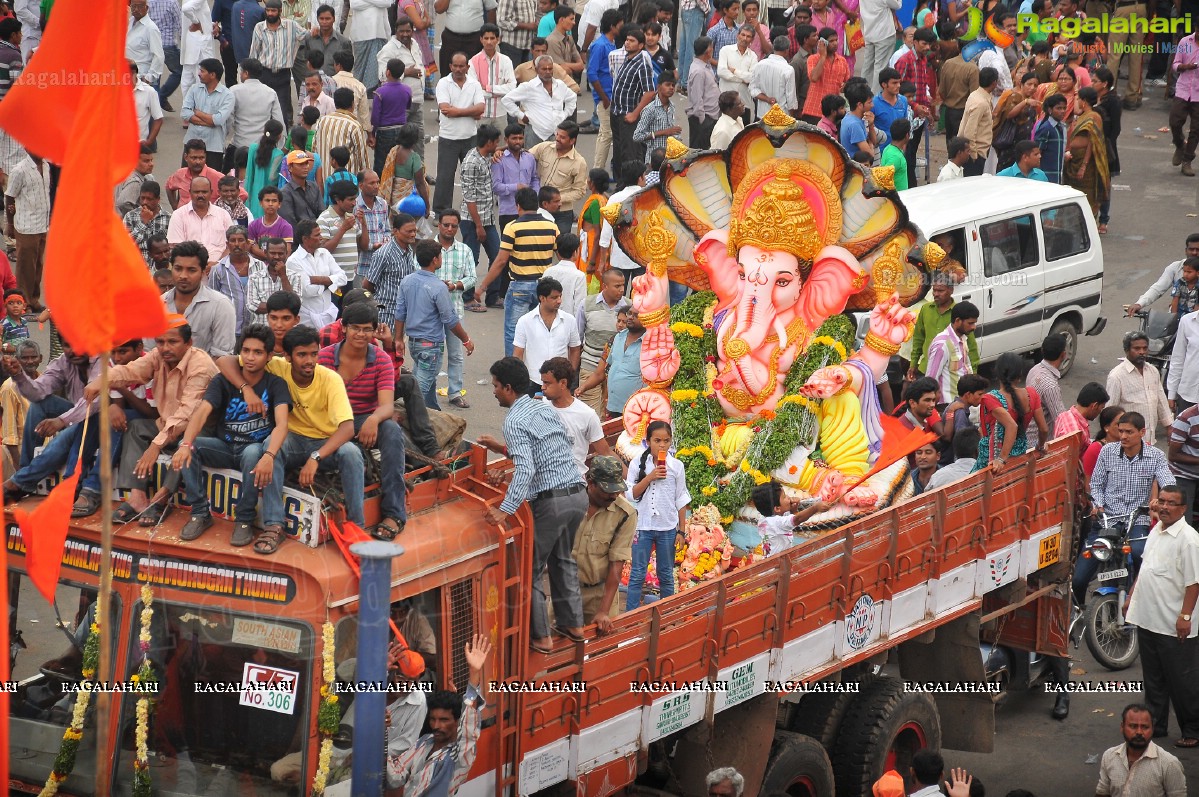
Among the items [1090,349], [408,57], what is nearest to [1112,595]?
[1090,349]

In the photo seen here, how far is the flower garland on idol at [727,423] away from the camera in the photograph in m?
11.2

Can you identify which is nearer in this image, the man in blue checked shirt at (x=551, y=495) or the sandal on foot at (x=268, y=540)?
the sandal on foot at (x=268, y=540)

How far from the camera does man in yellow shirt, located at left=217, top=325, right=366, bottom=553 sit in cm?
797

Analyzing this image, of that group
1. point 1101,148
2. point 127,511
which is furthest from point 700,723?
point 1101,148

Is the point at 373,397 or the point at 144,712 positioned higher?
the point at 373,397

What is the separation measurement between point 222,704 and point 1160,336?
1063cm

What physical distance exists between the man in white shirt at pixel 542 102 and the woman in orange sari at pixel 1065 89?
5.25 metres

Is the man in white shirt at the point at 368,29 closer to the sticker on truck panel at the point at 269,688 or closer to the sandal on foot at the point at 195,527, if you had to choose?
the sandal on foot at the point at 195,527

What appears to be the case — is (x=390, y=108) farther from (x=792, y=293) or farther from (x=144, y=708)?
(x=144, y=708)

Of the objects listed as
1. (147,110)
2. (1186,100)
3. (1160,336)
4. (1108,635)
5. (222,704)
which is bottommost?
(1108,635)

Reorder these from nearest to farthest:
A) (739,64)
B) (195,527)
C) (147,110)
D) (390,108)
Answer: (195,527)
(147,110)
(390,108)
(739,64)

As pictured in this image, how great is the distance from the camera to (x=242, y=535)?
7.62 m

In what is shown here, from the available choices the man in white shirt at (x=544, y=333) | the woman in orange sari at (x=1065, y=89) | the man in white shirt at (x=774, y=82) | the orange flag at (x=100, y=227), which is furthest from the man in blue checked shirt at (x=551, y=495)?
the woman in orange sari at (x=1065, y=89)

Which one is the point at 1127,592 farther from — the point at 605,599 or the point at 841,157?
the point at 605,599
